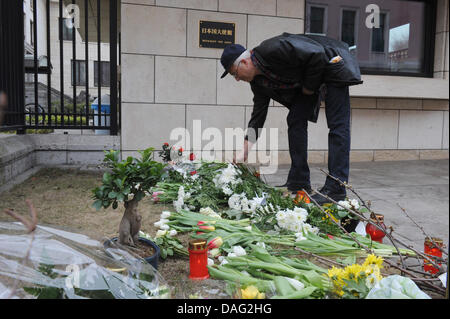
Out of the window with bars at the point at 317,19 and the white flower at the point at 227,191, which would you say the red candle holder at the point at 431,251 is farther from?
the window with bars at the point at 317,19

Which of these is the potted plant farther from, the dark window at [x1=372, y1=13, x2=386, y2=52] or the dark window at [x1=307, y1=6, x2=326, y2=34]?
the dark window at [x1=372, y1=13, x2=386, y2=52]

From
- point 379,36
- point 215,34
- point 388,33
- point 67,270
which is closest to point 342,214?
point 67,270

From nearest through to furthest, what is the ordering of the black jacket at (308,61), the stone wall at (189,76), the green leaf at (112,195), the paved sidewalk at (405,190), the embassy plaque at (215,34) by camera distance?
1. the green leaf at (112,195)
2. the paved sidewalk at (405,190)
3. the black jacket at (308,61)
4. the stone wall at (189,76)
5. the embassy plaque at (215,34)

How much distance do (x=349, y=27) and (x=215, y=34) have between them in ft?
8.75

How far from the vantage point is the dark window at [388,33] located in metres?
6.84

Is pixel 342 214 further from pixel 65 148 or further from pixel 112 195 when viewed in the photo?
pixel 65 148

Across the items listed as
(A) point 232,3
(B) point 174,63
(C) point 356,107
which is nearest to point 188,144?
(B) point 174,63

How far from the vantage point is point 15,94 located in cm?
522

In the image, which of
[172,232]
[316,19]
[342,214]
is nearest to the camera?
[172,232]

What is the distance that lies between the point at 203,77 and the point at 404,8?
4.23 meters

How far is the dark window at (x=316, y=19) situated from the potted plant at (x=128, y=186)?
5573 millimetres

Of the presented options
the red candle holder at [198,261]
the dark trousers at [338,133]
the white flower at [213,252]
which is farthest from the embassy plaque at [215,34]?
the red candle holder at [198,261]

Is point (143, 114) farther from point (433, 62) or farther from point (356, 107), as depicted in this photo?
point (433, 62)

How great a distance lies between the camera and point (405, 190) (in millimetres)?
4109
